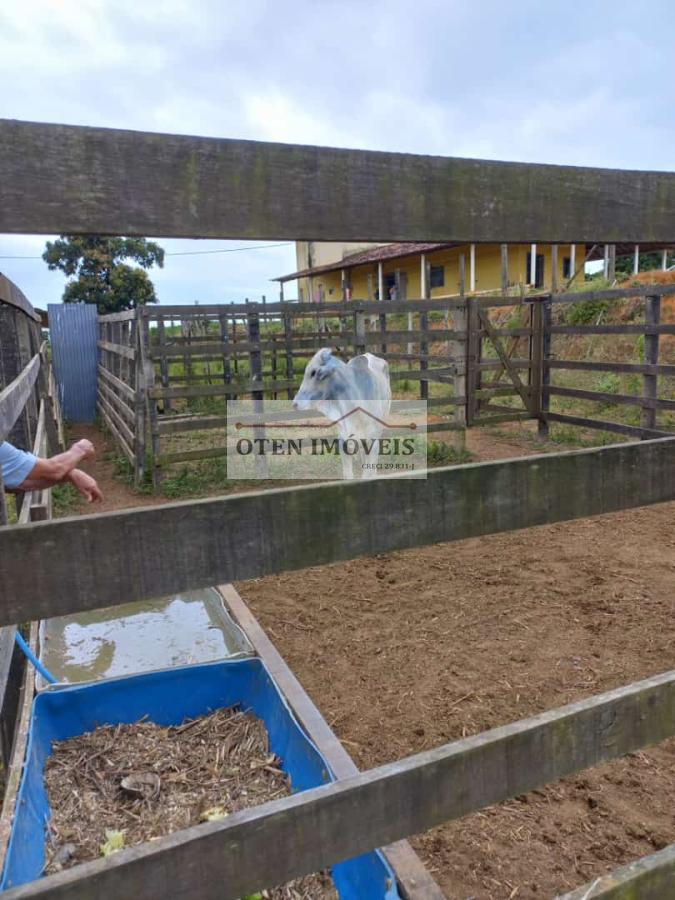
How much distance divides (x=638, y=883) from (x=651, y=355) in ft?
20.0

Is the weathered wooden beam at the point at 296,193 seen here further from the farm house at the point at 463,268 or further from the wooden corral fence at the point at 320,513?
the farm house at the point at 463,268

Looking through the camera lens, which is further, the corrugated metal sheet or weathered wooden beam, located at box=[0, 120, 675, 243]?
the corrugated metal sheet

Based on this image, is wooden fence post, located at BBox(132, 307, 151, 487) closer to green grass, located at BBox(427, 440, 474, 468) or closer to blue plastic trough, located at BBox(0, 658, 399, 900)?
green grass, located at BBox(427, 440, 474, 468)

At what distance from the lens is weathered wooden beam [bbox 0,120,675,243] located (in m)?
0.91

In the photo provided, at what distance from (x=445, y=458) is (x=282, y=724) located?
505 centimetres

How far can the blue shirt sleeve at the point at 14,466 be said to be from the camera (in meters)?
1.79

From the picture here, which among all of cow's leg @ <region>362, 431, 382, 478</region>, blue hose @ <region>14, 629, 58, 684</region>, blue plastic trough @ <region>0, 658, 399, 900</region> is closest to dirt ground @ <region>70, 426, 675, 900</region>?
blue plastic trough @ <region>0, 658, 399, 900</region>

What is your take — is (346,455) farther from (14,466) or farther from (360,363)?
(14,466)

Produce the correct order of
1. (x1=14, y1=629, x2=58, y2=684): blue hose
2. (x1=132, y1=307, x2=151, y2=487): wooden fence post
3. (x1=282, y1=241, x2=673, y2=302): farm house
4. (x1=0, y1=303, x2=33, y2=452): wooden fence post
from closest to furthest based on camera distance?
(x1=14, y1=629, x2=58, y2=684): blue hose
(x1=0, y1=303, x2=33, y2=452): wooden fence post
(x1=132, y1=307, x2=151, y2=487): wooden fence post
(x1=282, y1=241, x2=673, y2=302): farm house

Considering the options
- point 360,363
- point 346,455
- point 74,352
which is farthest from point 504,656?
point 74,352

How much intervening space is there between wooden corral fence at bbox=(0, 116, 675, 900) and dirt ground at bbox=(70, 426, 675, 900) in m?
0.95

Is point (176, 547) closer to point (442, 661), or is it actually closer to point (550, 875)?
Answer: point (550, 875)

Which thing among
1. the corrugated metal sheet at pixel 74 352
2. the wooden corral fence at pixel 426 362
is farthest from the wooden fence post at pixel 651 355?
the corrugated metal sheet at pixel 74 352

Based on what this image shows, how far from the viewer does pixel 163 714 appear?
2.64 metres
